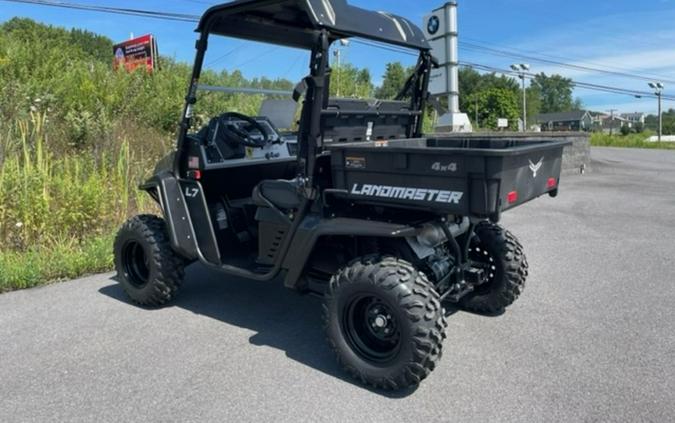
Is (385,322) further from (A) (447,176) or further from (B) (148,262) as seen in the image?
(B) (148,262)

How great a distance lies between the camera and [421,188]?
3.00 metres

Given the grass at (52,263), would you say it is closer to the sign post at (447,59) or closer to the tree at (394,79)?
the tree at (394,79)

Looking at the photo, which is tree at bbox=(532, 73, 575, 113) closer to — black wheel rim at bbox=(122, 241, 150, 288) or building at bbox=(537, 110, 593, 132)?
building at bbox=(537, 110, 593, 132)

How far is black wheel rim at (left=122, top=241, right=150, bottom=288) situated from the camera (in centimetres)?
457

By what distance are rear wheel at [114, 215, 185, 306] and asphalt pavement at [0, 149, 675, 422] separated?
16 cm

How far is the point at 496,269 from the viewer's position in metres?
4.07

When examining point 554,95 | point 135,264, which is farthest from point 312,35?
point 554,95

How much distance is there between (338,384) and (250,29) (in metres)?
2.73

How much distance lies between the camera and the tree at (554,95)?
4414 inches

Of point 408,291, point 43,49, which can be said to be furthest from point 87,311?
point 43,49

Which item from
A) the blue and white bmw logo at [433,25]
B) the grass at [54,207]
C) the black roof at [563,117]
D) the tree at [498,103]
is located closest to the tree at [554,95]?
the black roof at [563,117]

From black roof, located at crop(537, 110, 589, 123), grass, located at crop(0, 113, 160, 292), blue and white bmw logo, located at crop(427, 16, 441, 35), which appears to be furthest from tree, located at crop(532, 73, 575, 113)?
grass, located at crop(0, 113, 160, 292)

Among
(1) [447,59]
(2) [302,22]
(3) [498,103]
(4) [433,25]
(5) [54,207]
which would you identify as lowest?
(5) [54,207]

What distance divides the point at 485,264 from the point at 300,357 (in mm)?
1597
